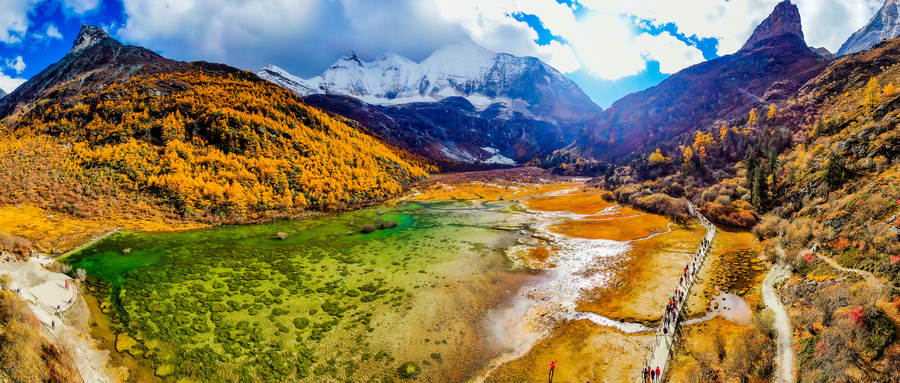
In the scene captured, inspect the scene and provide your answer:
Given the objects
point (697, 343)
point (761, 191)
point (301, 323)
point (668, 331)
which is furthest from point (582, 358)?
point (761, 191)

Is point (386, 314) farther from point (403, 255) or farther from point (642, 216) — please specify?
point (642, 216)

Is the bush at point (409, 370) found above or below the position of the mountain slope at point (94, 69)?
below

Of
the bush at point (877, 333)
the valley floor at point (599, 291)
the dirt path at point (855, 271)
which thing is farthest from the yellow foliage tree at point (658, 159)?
the bush at point (877, 333)

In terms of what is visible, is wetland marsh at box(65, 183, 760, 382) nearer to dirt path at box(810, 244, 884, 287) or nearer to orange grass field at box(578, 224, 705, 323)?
orange grass field at box(578, 224, 705, 323)

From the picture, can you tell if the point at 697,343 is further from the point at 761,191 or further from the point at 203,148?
the point at 203,148

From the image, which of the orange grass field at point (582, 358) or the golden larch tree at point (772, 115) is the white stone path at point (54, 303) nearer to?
the orange grass field at point (582, 358)

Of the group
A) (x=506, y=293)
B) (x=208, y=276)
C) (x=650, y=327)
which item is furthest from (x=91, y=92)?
(x=650, y=327)

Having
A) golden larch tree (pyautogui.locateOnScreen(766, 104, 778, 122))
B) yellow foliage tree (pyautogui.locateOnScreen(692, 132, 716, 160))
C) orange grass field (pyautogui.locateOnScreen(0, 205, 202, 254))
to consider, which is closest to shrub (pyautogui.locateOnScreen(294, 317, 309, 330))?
orange grass field (pyautogui.locateOnScreen(0, 205, 202, 254))
